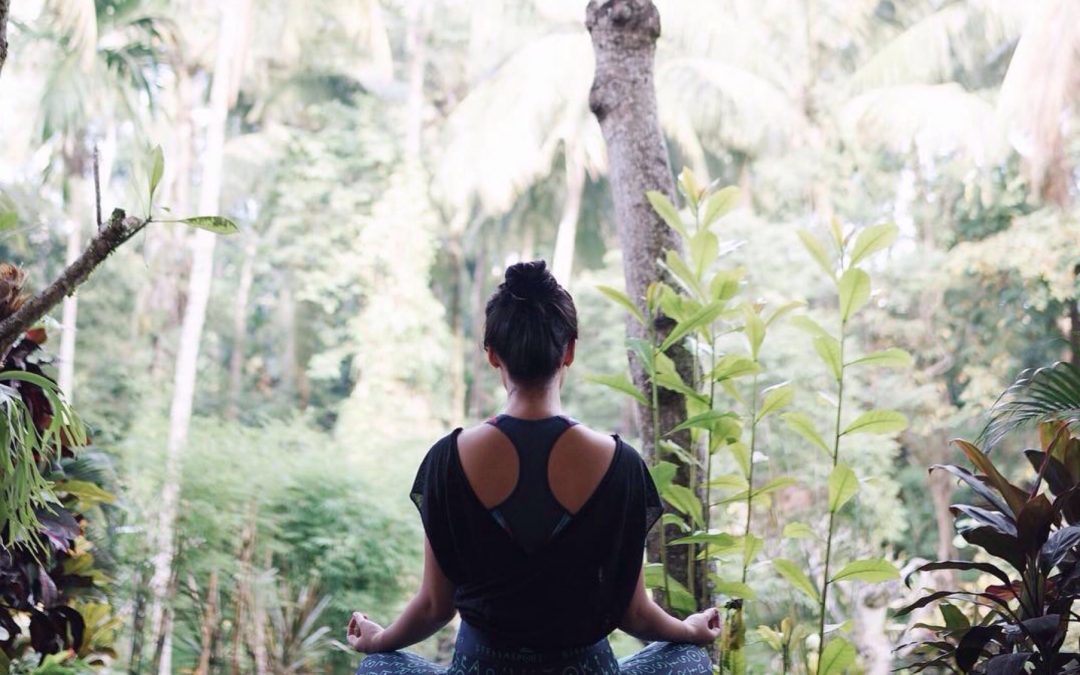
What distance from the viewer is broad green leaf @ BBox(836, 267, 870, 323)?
2.38m

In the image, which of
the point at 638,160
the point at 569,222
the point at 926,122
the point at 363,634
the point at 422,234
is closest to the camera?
the point at 363,634

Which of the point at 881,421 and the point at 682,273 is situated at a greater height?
the point at 682,273

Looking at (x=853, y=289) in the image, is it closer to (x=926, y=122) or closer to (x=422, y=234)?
(x=926, y=122)

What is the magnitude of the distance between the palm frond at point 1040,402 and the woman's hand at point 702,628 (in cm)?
96

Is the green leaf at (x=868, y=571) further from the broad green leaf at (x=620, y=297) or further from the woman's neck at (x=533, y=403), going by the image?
the woman's neck at (x=533, y=403)

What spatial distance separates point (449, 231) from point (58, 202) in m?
5.14

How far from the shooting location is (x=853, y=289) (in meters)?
2.40

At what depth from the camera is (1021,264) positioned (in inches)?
320

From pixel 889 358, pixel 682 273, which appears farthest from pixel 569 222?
pixel 889 358

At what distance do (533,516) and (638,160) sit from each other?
158cm

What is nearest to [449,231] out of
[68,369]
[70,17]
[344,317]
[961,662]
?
[344,317]

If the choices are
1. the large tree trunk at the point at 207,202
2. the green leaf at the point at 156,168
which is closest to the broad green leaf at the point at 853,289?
the green leaf at the point at 156,168

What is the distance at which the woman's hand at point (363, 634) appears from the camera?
172cm

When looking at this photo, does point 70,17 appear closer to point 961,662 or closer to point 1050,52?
point 1050,52
